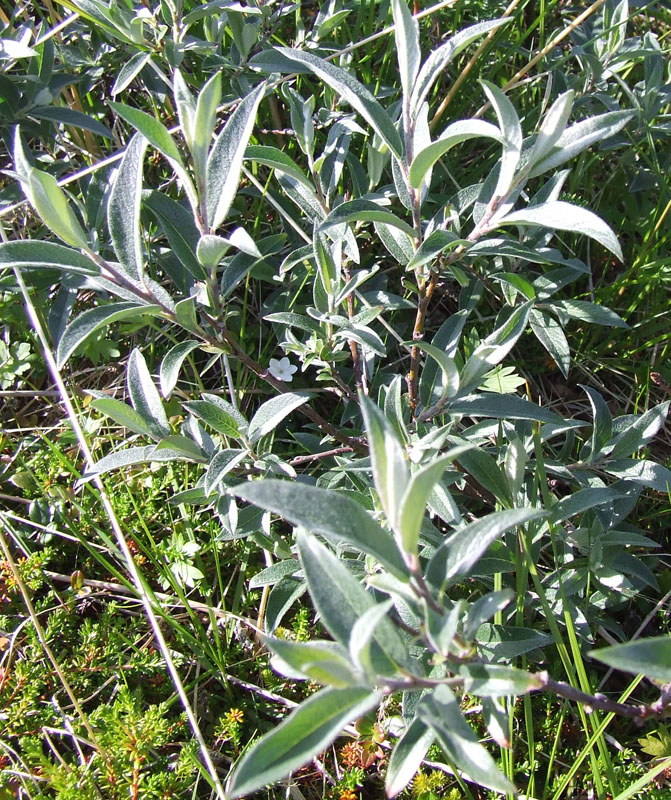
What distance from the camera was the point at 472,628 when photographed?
3.46 feet

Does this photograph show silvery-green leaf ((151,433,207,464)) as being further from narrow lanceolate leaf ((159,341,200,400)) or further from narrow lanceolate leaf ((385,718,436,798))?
narrow lanceolate leaf ((385,718,436,798))

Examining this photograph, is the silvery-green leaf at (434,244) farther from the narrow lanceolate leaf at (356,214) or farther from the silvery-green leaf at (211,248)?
the silvery-green leaf at (211,248)

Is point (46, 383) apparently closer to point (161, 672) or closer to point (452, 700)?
point (161, 672)

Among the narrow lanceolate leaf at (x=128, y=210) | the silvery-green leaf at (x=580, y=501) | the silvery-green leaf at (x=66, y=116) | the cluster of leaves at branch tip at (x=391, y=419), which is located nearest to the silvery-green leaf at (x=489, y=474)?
the cluster of leaves at branch tip at (x=391, y=419)

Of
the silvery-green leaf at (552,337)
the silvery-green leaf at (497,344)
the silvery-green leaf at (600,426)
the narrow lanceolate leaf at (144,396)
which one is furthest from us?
the silvery-green leaf at (552,337)

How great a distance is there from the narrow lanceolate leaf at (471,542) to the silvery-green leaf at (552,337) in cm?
97

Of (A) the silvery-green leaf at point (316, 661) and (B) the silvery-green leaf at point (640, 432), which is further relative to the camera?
(B) the silvery-green leaf at point (640, 432)

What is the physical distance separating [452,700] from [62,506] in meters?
1.49

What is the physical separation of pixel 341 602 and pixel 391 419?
52 cm

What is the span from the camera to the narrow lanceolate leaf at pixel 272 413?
62.7 inches

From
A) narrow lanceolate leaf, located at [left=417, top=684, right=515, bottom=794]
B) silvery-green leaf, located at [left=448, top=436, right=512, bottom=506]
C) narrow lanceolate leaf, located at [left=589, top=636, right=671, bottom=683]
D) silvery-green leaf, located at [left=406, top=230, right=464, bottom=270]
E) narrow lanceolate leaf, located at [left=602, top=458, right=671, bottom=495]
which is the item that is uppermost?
silvery-green leaf, located at [left=406, top=230, right=464, bottom=270]

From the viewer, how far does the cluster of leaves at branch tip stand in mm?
975

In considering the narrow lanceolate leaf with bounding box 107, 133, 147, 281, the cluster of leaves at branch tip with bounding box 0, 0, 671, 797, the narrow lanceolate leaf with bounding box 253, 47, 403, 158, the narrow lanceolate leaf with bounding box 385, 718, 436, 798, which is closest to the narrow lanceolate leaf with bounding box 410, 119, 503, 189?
the cluster of leaves at branch tip with bounding box 0, 0, 671, 797

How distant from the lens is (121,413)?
1.52 meters
